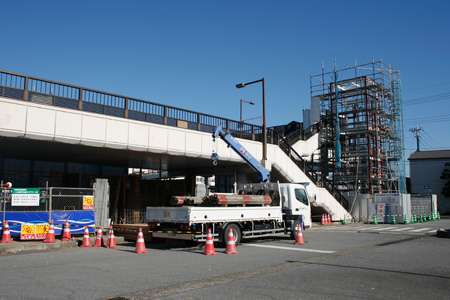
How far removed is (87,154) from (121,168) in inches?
351

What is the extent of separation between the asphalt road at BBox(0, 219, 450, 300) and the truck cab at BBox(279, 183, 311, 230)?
135 inches

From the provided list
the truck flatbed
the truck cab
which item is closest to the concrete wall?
the truck cab

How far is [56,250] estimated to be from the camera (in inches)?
549

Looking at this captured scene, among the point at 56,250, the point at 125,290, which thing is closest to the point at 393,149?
the point at 56,250

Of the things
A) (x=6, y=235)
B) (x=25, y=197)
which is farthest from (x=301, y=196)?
(x=6, y=235)

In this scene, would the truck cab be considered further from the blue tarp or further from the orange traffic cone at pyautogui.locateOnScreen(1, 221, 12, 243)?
the orange traffic cone at pyautogui.locateOnScreen(1, 221, 12, 243)

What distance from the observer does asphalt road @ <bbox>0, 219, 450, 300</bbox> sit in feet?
24.0

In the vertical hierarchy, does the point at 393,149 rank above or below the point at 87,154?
above

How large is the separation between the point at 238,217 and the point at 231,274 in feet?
19.2

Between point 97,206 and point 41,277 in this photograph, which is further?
point 97,206

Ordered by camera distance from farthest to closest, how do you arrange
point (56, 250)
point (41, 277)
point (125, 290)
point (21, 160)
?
point (21, 160), point (56, 250), point (41, 277), point (125, 290)

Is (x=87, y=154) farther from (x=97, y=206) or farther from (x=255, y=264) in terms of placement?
(x=255, y=264)

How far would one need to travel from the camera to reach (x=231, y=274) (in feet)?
30.2

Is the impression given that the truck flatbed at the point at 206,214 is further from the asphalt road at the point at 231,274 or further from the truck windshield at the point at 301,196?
the truck windshield at the point at 301,196
